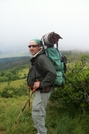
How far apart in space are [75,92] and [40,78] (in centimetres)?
192

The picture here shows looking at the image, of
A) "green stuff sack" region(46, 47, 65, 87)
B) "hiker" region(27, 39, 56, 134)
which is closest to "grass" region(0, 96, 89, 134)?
"hiker" region(27, 39, 56, 134)

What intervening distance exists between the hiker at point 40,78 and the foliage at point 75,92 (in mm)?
1273

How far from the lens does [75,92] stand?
614cm

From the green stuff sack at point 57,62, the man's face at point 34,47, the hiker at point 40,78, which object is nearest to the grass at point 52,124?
the hiker at point 40,78

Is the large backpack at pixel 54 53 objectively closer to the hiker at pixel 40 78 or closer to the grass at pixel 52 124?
the hiker at pixel 40 78

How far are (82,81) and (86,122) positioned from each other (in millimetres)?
1370

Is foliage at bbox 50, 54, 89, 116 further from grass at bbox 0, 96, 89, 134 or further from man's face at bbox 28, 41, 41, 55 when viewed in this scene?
man's face at bbox 28, 41, 41, 55

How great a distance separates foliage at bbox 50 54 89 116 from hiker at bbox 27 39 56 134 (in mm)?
1273

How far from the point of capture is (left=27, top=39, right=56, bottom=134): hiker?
4395 mm

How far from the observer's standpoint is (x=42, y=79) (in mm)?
4594

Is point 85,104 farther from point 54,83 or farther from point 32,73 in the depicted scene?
point 32,73

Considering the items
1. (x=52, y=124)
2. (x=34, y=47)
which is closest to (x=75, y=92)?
(x=52, y=124)

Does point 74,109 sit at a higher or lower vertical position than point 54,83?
lower

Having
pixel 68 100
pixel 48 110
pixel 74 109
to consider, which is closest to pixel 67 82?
pixel 68 100
